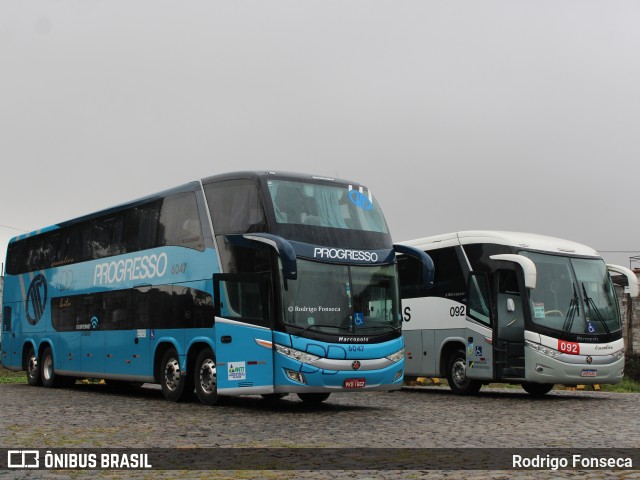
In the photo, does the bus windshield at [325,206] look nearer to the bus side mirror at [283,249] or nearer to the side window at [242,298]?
the bus side mirror at [283,249]

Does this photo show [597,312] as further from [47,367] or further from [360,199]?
[47,367]

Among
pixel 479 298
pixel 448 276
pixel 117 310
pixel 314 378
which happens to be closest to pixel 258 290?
pixel 314 378

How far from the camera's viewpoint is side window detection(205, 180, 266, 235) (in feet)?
53.2

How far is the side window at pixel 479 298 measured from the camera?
68.3 feet

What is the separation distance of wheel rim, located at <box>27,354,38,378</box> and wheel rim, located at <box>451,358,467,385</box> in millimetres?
11691

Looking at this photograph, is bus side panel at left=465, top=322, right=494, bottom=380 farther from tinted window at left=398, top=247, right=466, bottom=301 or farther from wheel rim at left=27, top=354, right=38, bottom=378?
wheel rim at left=27, top=354, right=38, bottom=378

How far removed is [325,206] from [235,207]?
1619mm

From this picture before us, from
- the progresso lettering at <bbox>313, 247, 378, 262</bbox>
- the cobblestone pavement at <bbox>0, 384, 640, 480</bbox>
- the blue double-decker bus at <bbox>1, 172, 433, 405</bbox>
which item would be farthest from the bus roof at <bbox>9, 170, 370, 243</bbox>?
the cobblestone pavement at <bbox>0, 384, 640, 480</bbox>

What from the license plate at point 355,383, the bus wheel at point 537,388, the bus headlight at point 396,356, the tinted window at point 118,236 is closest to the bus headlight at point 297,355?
the license plate at point 355,383

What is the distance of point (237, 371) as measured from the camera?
16.3 meters

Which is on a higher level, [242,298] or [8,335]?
[242,298]

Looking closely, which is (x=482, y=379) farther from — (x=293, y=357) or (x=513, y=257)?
(x=293, y=357)

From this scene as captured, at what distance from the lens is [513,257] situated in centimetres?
1986

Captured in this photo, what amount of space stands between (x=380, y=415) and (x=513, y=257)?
588 centimetres
